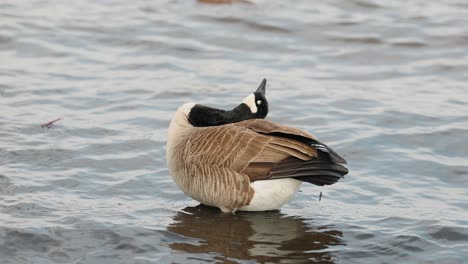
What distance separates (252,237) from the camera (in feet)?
23.1

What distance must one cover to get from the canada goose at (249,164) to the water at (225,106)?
9.9 inches

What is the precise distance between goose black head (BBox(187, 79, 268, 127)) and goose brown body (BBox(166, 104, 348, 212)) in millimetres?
388

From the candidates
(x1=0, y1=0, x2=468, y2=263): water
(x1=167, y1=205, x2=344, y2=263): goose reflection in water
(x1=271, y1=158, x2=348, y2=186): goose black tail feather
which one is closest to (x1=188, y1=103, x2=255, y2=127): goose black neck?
(x1=0, y1=0, x2=468, y2=263): water

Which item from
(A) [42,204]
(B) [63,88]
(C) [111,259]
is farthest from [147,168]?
(B) [63,88]

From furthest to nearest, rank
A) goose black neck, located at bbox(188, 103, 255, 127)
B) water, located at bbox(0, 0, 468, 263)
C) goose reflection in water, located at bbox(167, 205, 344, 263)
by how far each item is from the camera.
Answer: goose black neck, located at bbox(188, 103, 255, 127), water, located at bbox(0, 0, 468, 263), goose reflection in water, located at bbox(167, 205, 344, 263)

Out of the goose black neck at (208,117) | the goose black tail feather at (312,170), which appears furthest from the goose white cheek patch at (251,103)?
the goose black tail feather at (312,170)

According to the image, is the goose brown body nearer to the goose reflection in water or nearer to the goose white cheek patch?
the goose reflection in water

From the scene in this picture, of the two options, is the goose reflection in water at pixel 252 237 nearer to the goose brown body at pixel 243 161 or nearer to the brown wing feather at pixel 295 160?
the goose brown body at pixel 243 161

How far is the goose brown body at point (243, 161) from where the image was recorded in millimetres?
7031

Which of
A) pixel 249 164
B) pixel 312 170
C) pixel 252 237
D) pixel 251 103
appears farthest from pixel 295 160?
pixel 251 103

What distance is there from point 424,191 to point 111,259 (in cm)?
325

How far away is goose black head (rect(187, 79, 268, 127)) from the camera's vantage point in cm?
802

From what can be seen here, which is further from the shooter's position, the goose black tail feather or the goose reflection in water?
the goose black tail feather

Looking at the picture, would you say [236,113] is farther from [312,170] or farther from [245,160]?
[312,170]
